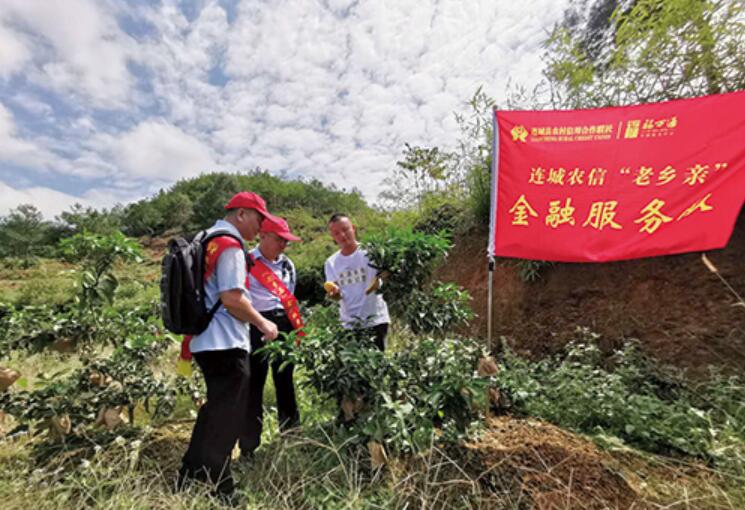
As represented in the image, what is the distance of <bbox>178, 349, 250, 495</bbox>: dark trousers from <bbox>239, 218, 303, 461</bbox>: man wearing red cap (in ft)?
1.40

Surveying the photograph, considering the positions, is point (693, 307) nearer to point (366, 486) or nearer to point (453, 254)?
point (453, 254)

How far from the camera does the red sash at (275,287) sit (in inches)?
89.0

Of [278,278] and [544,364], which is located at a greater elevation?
[278,278]

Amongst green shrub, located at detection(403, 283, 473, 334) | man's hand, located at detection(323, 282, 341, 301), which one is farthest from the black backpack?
green shrub, located at detection(403, 283, 473, 334)

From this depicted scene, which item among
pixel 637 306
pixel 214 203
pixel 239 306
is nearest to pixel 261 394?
pixel 239 306

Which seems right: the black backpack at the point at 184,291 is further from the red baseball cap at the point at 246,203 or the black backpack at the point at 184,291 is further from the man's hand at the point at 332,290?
the man's hand at the point at 332,290

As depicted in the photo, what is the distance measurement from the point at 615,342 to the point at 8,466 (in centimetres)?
486

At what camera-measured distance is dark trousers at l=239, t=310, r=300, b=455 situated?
2.18 meters

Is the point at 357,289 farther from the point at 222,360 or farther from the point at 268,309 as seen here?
the point at 222,360

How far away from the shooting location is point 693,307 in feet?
10.1

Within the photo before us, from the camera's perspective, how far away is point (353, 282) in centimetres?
247

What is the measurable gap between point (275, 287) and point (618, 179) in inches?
117

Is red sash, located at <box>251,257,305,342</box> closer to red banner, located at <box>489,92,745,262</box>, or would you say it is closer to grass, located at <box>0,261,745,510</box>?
grass, located at <box>0,261,745,510</box>

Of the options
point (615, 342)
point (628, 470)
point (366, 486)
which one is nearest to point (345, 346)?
point (366, 486)
